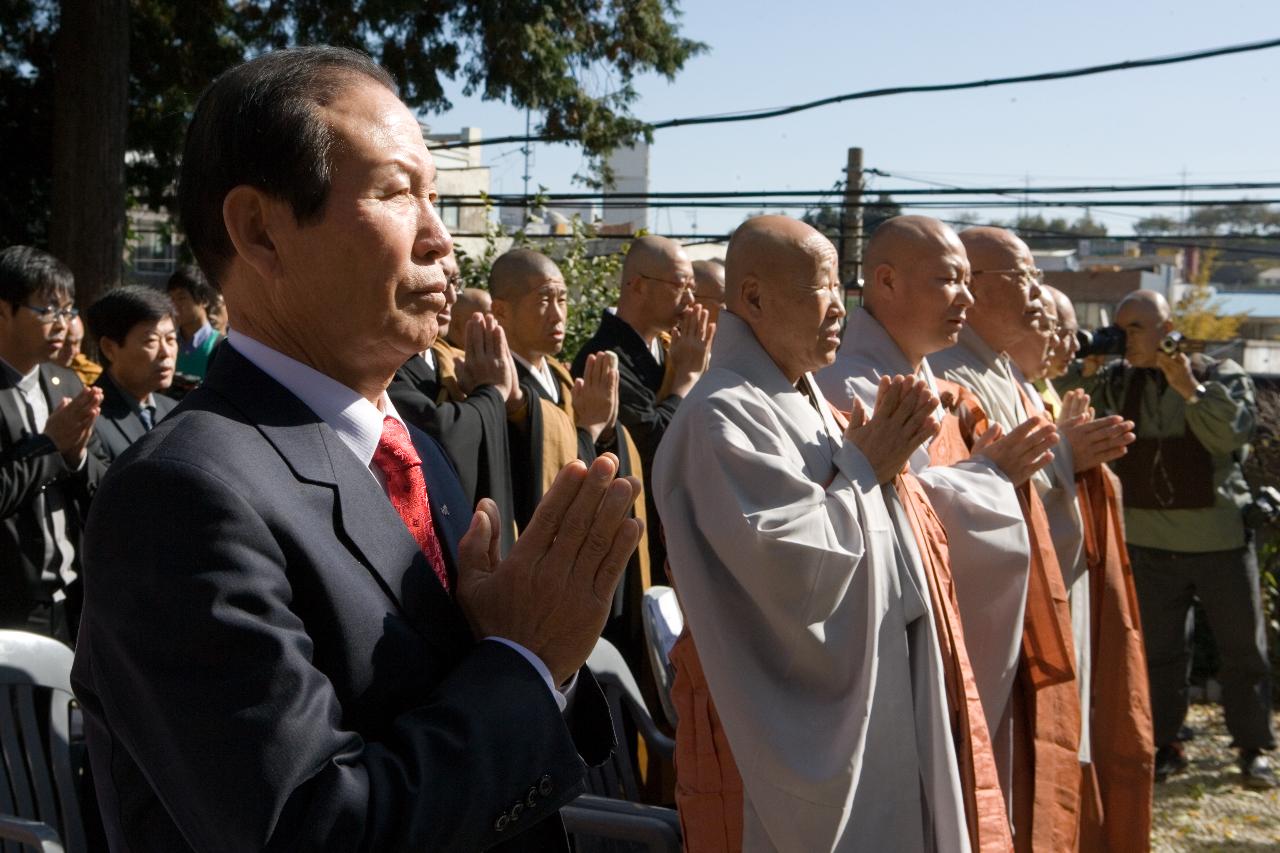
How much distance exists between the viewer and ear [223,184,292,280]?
4.37 feet

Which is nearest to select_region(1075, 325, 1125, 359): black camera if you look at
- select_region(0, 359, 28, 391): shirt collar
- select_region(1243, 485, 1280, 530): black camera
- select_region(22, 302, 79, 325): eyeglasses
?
select_region(1243, 485, 1280, 530): black camera

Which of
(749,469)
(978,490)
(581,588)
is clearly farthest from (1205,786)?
(581,588)

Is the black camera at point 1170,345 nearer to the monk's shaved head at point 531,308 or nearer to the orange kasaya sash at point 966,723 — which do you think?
the monk's shaved head at point 531,308

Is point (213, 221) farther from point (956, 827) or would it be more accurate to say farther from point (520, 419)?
point (520, 419)

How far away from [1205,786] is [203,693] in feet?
19.6

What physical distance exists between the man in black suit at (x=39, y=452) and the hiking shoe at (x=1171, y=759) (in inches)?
194

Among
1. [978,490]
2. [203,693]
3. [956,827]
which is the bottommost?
[956,827]

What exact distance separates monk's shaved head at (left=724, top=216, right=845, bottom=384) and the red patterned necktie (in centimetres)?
182

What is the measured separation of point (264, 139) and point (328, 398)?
284 mm

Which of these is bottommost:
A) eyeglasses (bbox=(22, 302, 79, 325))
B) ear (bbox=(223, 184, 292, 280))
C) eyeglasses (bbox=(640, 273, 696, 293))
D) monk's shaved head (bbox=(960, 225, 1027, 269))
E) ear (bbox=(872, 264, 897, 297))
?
eyeglasses (bbox=(640, 273, 696, 293))

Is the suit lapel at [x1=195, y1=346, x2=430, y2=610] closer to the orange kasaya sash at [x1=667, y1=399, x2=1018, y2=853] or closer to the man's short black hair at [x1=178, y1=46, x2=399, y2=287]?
the man's short black hair at [x1=178, y1=46, x2=399, y2=287]

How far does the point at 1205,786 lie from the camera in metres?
6.01

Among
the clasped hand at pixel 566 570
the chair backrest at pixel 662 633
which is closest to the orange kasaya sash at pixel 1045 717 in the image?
the chair backrest at pixel 662 633

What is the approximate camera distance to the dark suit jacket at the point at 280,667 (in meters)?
1.12
